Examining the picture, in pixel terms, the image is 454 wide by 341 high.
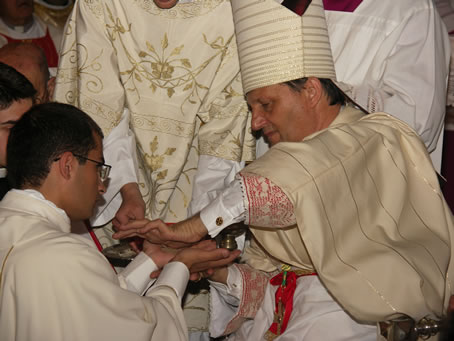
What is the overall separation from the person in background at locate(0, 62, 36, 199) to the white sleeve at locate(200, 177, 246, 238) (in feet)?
3.83

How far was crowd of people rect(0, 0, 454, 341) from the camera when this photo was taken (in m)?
2.74

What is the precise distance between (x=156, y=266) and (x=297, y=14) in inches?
57.2

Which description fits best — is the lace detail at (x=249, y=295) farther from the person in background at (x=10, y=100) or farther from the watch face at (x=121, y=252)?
the person in background at (x=10, y=100)

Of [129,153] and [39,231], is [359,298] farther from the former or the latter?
[129,153]

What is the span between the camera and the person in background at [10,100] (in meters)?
3.40

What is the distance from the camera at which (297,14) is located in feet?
11.5

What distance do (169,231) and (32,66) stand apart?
175 cm

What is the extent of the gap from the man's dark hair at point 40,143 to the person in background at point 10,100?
575 millimetres

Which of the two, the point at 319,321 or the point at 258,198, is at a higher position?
the point at 258,198

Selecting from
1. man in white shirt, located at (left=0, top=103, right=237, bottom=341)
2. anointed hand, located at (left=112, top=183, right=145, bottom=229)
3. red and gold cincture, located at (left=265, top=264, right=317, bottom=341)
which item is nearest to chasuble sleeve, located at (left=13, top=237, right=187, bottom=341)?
man in white shirt, located at (left=0, top=103, right=237, bottom=341)

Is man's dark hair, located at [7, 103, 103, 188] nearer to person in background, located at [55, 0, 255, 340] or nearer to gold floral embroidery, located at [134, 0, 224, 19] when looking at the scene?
person in background, located at [55, 0, 255, 340]

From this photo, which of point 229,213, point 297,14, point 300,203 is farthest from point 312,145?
point 297,14

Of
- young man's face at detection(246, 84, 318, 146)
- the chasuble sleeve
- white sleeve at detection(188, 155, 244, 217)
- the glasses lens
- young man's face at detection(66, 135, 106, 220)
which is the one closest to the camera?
the chasuble sleeve

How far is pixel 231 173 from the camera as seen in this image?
3.93 meters
